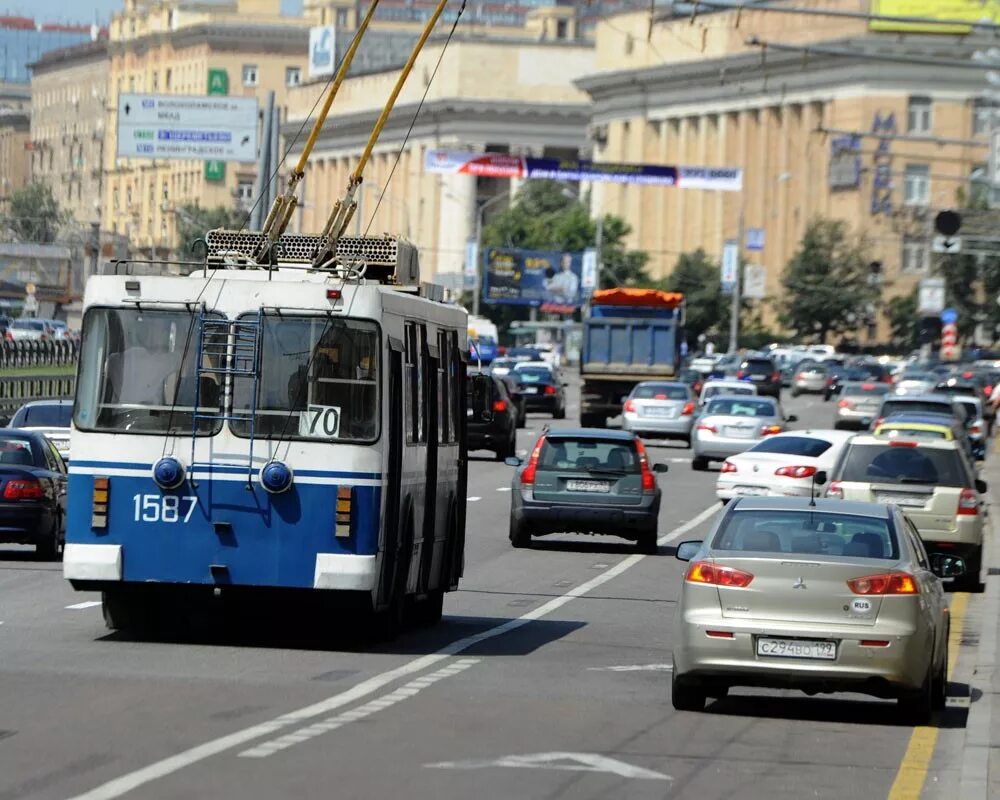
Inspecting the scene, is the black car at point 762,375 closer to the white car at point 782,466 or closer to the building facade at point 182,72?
the white car at point 782,466

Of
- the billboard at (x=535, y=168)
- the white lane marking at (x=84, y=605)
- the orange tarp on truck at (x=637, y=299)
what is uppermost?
the billboard at (x=535, y=168)

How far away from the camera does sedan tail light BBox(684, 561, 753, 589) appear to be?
1478 centimetres

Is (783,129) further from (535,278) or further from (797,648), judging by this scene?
(797,648)

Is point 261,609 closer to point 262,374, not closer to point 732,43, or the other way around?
point 262,374

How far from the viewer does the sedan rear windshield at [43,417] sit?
118ft

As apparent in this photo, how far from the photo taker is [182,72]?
590 ft

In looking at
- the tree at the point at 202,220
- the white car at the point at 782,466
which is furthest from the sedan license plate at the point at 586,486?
the tree at the point at 202,220

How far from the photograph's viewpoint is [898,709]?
1593 cm

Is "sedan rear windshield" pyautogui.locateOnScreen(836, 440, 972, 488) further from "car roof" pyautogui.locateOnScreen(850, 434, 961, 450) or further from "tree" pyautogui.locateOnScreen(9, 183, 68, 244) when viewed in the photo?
"tree" pyautogui.locateOnScreen(9, 183, 68, 244)

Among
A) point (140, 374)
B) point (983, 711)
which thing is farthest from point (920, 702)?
point (140, 374)

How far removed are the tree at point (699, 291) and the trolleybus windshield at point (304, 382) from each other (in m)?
115

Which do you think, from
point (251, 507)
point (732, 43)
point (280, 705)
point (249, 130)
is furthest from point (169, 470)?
point (732, 43)

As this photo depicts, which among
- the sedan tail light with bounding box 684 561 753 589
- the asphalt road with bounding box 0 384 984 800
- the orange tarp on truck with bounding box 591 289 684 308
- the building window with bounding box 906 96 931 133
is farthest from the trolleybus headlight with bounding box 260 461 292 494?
the building window with bounding box 906 96 931 133

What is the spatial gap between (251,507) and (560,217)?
130888mm
